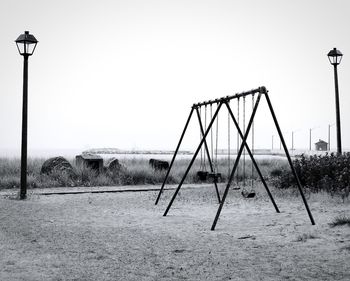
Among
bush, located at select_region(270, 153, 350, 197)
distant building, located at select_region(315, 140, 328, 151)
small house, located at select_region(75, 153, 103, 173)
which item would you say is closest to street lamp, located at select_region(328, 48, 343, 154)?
bush, located at select_region(270, 153, 350, 197)

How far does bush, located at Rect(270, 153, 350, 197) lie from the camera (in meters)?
11.1

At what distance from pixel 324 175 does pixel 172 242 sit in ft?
23.2

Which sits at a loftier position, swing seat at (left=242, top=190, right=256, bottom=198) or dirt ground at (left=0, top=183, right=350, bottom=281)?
swing seat at (left=242, top=190, right=256, bottom=198)

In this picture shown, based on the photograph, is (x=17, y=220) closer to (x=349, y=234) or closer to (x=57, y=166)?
(x=349, y=234)

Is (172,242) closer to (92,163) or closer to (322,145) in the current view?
(92,163)

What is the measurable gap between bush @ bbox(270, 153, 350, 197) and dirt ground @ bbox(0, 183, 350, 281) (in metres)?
1.01

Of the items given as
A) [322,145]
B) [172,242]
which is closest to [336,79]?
[172,242]

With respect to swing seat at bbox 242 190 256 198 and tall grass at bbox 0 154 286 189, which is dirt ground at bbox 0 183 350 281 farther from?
A: tall grass at bbox 0 154 286 189

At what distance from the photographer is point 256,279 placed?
4.54 meters

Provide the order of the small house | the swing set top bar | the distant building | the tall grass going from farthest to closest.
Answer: the distant building → the small house → the tall grass → the swing set top bar

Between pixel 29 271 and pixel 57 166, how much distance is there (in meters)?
12.4

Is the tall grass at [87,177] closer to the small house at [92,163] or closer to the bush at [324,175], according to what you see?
the small house at [92,163]

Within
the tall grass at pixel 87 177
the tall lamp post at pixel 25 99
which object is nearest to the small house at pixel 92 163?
the tall grass at pixel 87 177

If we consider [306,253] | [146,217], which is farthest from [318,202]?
[306,253]
